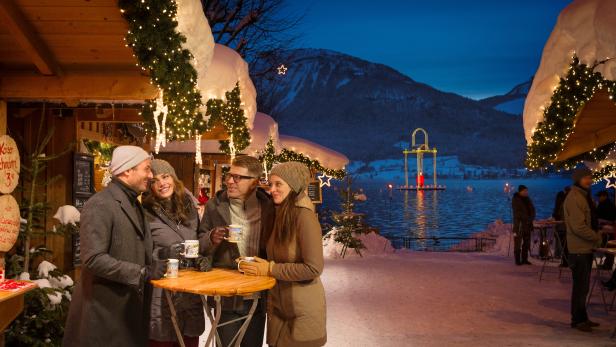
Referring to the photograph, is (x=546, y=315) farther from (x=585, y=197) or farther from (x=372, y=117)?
(x=372, y=117)

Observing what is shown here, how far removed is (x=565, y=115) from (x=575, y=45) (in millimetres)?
1341

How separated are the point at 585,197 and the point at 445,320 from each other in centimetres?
225

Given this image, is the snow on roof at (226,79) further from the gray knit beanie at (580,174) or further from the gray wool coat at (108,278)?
the gray wool coat at (108,278)

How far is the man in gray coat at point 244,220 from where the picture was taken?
446cm

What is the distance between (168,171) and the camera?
4.40m

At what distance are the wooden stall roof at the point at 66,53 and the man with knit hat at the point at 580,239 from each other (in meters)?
4.84

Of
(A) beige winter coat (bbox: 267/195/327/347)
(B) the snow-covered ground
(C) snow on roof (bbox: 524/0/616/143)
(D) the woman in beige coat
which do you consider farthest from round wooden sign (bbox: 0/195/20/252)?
(C) snow on roof (bbox: 524/0/616/143)

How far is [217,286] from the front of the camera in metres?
3.70

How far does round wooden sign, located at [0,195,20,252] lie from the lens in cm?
464

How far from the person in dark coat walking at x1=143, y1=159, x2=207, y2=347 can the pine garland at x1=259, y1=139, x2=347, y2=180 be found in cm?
1073

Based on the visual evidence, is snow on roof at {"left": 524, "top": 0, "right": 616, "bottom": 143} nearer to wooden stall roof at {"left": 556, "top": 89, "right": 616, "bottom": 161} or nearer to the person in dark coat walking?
wooden stall roof at {"left": 556, "top": 89, "right": 616, "bottom": 161}

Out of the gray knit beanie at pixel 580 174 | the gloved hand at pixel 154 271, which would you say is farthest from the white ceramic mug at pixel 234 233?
the gray knit beanie at pixel 580 174

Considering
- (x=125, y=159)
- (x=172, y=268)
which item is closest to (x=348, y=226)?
(x=172, y=268)

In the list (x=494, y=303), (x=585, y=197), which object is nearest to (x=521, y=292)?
(x=494, y=303)
